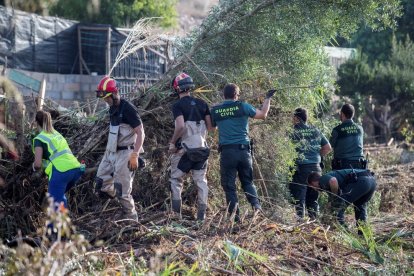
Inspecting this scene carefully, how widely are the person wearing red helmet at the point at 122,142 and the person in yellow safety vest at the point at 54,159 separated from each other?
447 millimetres

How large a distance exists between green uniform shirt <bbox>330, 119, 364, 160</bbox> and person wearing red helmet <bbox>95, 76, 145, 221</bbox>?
2.86 m

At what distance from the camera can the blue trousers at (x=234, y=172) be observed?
8.52 metres

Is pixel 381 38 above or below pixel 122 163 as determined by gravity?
above

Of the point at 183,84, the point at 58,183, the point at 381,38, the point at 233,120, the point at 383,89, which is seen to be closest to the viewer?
the point at 58,183

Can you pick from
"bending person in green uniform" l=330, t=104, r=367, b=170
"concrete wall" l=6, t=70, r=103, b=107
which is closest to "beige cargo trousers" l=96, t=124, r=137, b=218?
"bending person in green uniform" l=330, t=104, r=367, b=170

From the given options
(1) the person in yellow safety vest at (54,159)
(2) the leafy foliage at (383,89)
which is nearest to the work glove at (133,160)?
(1) the person in yellow safety vest at (54,159)

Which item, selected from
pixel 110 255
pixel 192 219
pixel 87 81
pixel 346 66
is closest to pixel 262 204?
pixel 192 219

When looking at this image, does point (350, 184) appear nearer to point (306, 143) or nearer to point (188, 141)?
point (306, 143)

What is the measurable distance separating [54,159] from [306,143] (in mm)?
3419

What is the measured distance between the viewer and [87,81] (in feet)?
57.2

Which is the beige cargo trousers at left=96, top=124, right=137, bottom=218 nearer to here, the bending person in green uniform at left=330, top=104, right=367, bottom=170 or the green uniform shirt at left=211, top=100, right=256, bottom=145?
the green uniform shirt at left=211, top=100, right=256, bottom=145

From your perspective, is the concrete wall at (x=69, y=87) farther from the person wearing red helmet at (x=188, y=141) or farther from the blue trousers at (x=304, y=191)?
the person wearing red helmet at (x=188, y=141)

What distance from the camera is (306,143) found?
9742 millimetres

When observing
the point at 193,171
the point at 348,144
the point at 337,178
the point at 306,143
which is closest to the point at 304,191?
the point at 306,143
